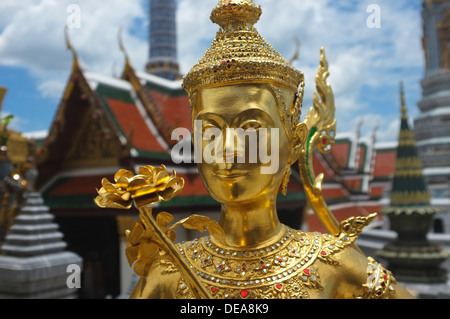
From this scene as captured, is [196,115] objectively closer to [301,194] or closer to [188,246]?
[188,246]

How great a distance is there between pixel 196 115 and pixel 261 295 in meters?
0.73

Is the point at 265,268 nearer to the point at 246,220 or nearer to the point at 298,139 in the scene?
the point at 246,220

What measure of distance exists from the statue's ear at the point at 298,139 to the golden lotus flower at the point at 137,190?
614 mm

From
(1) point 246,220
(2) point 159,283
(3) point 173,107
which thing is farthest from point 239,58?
(3) point 173,107

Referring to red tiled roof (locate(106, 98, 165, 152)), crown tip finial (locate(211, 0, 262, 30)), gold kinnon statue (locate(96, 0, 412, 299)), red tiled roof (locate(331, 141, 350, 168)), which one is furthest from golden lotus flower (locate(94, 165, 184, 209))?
red tiled roof (locate(331, 141, 350, 168))

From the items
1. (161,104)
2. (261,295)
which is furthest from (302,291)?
(161,104)

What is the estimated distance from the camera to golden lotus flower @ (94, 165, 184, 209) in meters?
1.24

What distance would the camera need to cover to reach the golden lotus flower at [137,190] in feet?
4.08

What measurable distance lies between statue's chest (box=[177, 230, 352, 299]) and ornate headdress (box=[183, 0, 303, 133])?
51 centimetres

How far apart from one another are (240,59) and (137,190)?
64 cm

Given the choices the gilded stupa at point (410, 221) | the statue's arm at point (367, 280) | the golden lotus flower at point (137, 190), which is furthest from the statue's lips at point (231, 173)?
the gilded stupa at point (410, 221)

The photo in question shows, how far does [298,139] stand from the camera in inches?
67.4

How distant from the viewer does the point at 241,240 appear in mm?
1628
